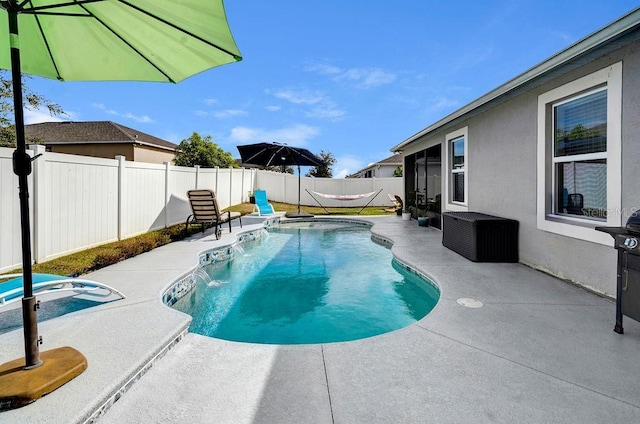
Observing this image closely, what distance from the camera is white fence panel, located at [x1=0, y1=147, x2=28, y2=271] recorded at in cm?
455

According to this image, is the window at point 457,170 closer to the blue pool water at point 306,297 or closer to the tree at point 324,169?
the blue pool water at point 306,297

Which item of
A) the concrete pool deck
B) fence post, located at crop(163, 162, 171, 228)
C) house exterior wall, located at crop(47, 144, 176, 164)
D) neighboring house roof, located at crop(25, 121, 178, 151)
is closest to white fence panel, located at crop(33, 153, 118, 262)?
fence post, located at crop(163, 162, 171, 228)

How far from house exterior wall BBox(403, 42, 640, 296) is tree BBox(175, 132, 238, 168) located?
21.3 meters

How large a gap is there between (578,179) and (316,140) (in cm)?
4006

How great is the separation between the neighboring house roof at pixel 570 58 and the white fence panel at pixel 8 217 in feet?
23.2

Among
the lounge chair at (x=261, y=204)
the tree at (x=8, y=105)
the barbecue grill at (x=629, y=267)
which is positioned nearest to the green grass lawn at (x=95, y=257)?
the lounge chair at (x=261, y=204)

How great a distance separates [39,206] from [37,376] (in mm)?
4061

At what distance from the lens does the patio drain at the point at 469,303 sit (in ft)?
11.9

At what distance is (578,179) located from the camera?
14.8ft

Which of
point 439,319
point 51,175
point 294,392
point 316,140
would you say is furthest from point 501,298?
point 316,140

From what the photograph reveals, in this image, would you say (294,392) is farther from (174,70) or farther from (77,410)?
(174,70)

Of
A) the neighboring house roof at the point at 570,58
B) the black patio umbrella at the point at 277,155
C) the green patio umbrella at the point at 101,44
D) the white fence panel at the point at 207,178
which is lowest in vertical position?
the white fence panel at the point at 207,178

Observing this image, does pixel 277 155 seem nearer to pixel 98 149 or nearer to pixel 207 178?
pixel 207 178

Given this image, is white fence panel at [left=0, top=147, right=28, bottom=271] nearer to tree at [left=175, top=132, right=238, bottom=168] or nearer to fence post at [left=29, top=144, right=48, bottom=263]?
fence post at [left=29, top=144, right=48, bottom=263]
